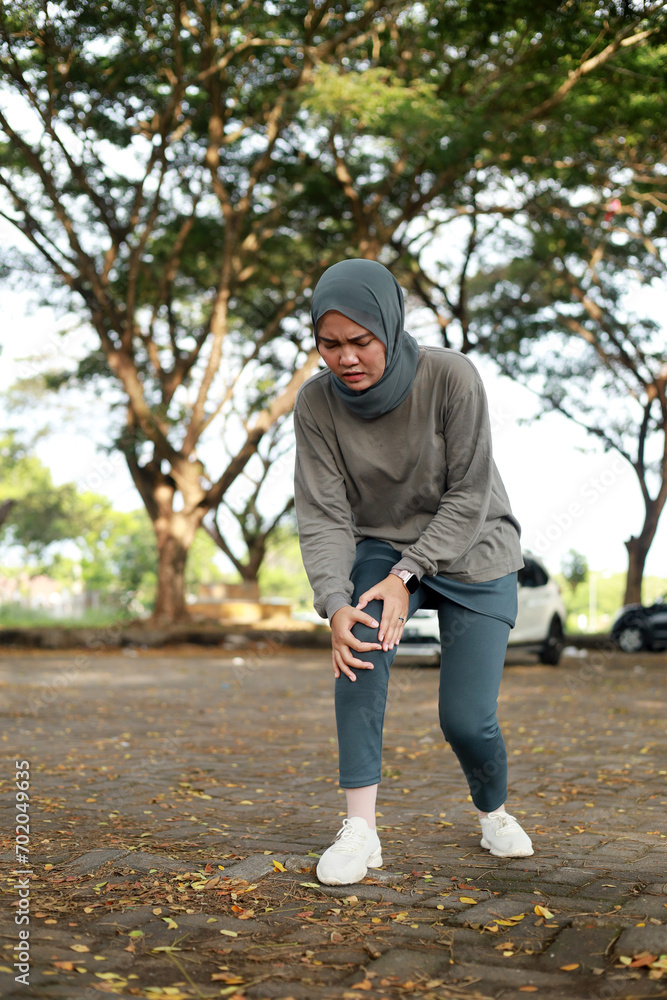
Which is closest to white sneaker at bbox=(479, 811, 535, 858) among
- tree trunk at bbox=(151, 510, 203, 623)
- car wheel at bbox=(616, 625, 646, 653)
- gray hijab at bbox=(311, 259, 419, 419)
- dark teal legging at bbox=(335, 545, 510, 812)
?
dark teal legging at bbox=(335, 545, 510, 812)

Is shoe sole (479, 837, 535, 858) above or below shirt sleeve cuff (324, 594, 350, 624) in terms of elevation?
below

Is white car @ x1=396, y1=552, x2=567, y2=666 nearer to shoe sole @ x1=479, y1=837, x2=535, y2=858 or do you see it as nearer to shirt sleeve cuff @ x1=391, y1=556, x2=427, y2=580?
shoe sole @ x1=479, y1=837, x2=535, y2=858

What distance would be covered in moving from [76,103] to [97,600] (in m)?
26.9

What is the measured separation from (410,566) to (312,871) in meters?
1.09

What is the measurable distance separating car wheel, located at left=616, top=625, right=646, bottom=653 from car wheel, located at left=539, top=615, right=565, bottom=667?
3.66 m

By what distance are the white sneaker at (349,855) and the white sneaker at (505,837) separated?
1.75 ft

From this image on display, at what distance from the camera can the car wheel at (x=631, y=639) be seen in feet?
60.4

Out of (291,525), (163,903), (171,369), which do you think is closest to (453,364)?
(163,903)

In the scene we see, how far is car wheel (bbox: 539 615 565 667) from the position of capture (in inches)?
586

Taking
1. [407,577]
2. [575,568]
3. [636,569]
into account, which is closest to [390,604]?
[407,577]

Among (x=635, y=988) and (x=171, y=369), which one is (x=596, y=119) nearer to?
(x=171, y=369)

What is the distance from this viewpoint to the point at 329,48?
49.0ft

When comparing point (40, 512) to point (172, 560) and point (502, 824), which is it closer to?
point (172, 560)

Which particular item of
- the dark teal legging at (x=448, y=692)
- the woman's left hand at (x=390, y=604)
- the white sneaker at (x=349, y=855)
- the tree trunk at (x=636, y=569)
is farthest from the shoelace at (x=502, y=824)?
the tree trunk at (x=636, y=569)
